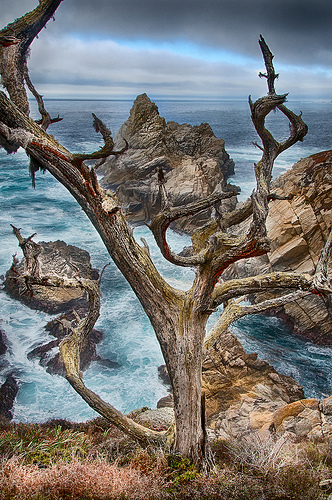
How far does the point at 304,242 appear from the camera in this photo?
56.0 feet

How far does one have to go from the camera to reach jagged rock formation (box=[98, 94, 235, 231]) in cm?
2758

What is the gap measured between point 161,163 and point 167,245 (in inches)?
1021

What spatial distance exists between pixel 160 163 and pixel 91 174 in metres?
26.1

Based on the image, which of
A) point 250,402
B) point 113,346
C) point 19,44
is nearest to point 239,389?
point 250,402

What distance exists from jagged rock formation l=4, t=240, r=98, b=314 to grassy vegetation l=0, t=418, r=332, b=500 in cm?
1169

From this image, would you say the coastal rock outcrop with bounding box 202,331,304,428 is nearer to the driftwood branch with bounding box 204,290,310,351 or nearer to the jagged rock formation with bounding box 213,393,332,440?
the jagged rock formation with bounding box 213,393,332,440

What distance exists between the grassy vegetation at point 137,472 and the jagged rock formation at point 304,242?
434 inches

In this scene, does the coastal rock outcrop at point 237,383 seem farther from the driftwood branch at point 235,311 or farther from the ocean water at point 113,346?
the driftwood branch at point 235,311

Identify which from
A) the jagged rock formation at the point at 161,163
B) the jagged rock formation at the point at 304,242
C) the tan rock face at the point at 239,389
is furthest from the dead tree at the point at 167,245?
the jagged rock formation at the point at 161,163

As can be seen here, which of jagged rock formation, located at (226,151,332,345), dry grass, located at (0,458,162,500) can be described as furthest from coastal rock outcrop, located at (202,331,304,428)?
dry grass, located at (0,458,162,500)

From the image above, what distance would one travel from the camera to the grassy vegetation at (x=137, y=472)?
4.38 m

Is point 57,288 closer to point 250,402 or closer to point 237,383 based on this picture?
point 237,383

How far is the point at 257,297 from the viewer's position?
18469 mm

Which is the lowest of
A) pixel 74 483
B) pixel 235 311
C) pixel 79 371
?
pixel 74 483
